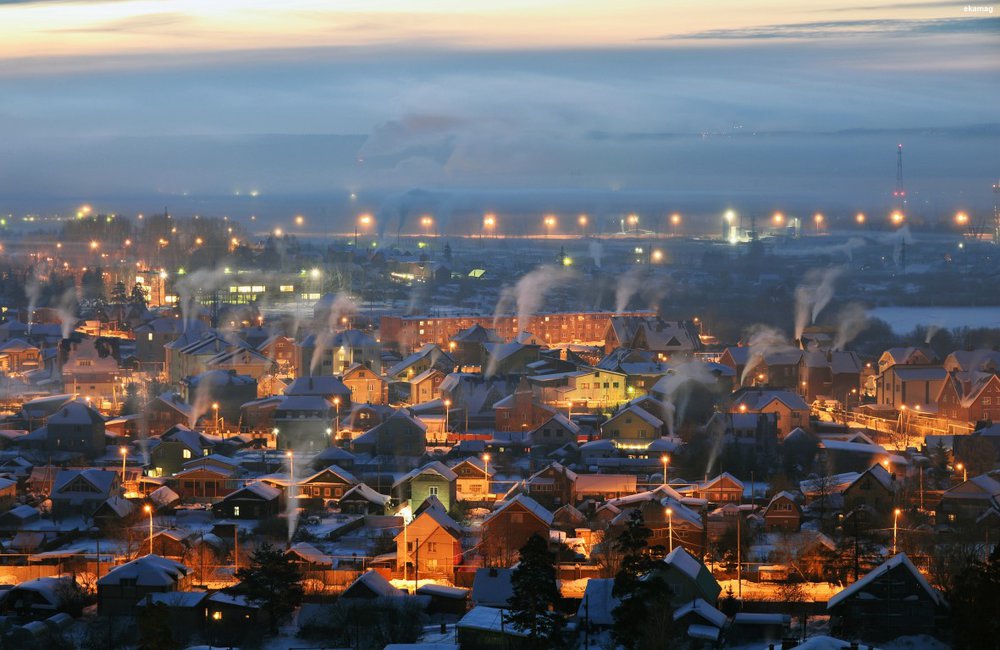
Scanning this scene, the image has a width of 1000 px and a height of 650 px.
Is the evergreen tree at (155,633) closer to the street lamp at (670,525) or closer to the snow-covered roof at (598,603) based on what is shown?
the snow-covered roof at (598,603)

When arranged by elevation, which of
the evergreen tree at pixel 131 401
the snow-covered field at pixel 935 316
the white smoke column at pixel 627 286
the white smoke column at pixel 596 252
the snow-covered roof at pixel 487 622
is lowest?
the snow-covered field at pixel 935 316

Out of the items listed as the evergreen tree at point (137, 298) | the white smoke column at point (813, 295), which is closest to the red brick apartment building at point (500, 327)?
the white smoke column at point (813, 295)

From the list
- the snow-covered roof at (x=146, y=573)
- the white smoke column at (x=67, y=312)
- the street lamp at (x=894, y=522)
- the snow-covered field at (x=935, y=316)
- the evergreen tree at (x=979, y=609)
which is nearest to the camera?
the evergreen tree at (x=979, y=609)

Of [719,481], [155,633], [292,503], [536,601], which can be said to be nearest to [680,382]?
[719,481]

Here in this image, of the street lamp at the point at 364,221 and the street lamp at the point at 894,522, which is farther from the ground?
the street lamp at the point at 364,221

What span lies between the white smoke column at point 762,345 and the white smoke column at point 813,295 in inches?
13.9

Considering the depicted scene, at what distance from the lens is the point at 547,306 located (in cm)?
2084

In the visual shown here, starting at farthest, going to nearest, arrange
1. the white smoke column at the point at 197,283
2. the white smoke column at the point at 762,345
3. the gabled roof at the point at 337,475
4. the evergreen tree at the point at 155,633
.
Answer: the white smoke column at the point at 197,283, the white smoke column at the point at 762,345, the gabled roof at the point at 337,475, the evergreen tree at the point at 155,633

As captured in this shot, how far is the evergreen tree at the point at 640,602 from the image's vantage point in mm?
5891

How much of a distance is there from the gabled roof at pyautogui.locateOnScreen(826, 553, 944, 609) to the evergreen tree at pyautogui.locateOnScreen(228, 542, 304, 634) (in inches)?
87.3

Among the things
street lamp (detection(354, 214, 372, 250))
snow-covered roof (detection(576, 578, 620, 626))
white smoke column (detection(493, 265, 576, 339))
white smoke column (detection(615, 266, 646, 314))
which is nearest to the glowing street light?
street lamp (detection(354, 214, 372, 250))

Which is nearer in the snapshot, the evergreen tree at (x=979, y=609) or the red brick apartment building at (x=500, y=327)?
the evergreen tree at (x=979, y=609)

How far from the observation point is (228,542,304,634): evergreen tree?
260 inches

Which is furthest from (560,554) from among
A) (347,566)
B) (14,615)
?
(14,615)
